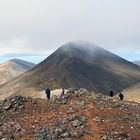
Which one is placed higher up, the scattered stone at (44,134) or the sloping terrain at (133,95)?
the sloping terrain at (133,95)

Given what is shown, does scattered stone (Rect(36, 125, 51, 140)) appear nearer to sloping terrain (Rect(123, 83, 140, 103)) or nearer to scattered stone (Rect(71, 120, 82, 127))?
scattered stone (Rect(71, 120, 82, 127))

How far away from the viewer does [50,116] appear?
34750 mm

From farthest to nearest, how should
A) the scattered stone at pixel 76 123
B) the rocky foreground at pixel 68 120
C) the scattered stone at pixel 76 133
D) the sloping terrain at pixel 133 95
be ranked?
the sloping terrain at pixel 133 95 → the scattered stone at pixel 76 123 → the rocky foreground at pixel 68 120 → the scattered stone at pixel 76 133

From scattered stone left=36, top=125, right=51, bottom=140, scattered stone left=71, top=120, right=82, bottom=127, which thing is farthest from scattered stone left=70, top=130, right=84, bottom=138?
scattered stone left=36, top=125, right=51, bottom=140

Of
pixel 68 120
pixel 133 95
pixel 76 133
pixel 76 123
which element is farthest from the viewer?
pixel 133 95

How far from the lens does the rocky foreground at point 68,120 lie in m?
→ 31.4

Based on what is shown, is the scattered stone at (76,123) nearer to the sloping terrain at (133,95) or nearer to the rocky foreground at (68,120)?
the rocky foreground at (68,120)

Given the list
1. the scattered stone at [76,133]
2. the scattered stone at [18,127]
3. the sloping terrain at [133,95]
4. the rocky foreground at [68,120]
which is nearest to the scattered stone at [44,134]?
the rocky foreground at [68,120]

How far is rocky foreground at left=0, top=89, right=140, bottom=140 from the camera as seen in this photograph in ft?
103

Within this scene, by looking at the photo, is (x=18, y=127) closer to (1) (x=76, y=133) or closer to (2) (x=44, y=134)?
(2) (x=44, y=134)

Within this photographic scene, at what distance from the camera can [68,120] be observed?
33406 mm

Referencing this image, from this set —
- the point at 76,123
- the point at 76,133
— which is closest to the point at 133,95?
the point at 76,123

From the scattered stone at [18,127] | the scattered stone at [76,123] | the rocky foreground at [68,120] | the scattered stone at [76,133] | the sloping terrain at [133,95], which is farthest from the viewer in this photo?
the sloping terrain at [133,95]

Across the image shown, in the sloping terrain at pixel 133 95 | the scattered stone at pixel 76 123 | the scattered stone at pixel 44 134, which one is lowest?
the scattered stone at pixel 44 134
